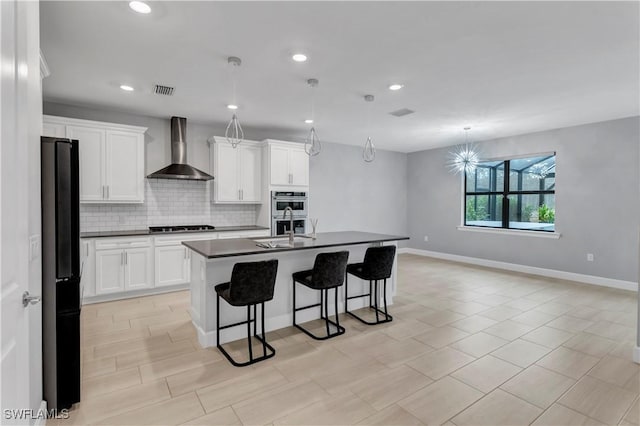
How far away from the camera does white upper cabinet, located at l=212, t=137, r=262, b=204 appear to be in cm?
533

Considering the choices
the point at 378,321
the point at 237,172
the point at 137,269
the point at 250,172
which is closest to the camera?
the point at 378,321

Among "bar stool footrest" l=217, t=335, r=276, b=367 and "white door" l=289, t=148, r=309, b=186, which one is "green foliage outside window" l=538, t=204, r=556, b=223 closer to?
"white door" l=289, t=148, r=309, b=186

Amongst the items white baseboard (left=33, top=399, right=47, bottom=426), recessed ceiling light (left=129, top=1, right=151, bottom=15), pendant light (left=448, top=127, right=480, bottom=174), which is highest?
recessed ceiling light (left=129, top=1, right=151, bottom=15)

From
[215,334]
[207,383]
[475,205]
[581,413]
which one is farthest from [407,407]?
[475,205]

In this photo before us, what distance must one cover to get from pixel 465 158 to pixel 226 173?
415 centimetres

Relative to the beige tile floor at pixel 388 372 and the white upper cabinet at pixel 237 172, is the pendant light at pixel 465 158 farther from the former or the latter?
the white upper cabinet at pixel 237 172

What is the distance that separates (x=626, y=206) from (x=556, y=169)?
1.14m

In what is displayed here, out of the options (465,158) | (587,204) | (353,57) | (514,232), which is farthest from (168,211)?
(587,204)

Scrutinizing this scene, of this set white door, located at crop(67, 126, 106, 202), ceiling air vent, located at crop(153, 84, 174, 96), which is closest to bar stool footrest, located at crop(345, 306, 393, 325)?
ceiling air vent, located at crop(153, 84, 174, 96)

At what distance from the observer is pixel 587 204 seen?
5434 millimetres

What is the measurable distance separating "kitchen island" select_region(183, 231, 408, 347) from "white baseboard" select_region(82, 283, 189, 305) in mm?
1507

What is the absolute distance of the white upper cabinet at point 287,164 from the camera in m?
5.56

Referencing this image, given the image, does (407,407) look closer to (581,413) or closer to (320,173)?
(581,413)

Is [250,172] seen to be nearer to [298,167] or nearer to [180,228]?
[298,167]
